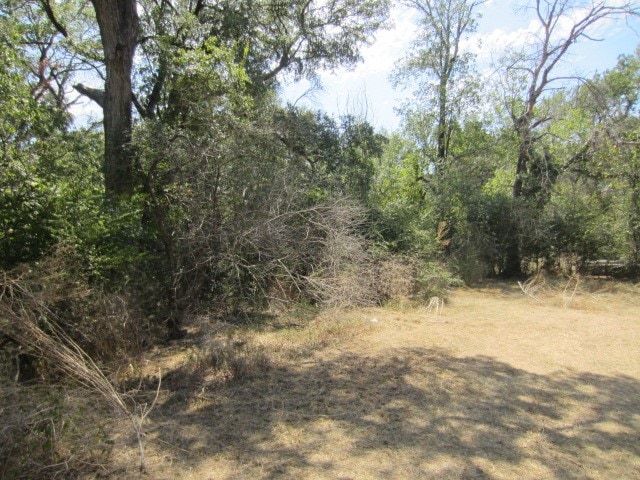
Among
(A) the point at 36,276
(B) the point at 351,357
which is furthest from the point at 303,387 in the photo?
(A) the point at 36,276

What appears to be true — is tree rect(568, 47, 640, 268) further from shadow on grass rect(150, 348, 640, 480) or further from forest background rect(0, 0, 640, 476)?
→ shadow on grass rect(150, 348, 640, 480)

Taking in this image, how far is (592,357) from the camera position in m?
5.88

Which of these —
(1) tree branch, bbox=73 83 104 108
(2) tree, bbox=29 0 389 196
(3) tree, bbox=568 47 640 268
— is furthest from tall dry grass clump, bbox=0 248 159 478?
(3) tree, bbox=568 47 640 268

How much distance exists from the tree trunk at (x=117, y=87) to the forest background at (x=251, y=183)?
3 centimetres

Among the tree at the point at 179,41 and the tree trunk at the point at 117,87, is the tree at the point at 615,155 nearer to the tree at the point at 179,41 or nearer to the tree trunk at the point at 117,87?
the tree at the point at 179,41

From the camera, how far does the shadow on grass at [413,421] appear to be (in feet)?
10.6

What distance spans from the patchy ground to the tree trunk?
10.2 feet

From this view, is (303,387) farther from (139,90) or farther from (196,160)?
(139,90)

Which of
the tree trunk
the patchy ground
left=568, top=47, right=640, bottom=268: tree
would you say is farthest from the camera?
left=568, top=47, right=640, bottom=268: tree

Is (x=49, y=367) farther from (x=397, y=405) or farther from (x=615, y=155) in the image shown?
(x=615, y=155)

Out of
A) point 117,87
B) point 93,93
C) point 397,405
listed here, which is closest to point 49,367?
point 397,405

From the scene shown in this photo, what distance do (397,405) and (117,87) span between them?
7157 mm

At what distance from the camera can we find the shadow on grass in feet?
10.6

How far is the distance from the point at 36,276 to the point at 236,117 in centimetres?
383
